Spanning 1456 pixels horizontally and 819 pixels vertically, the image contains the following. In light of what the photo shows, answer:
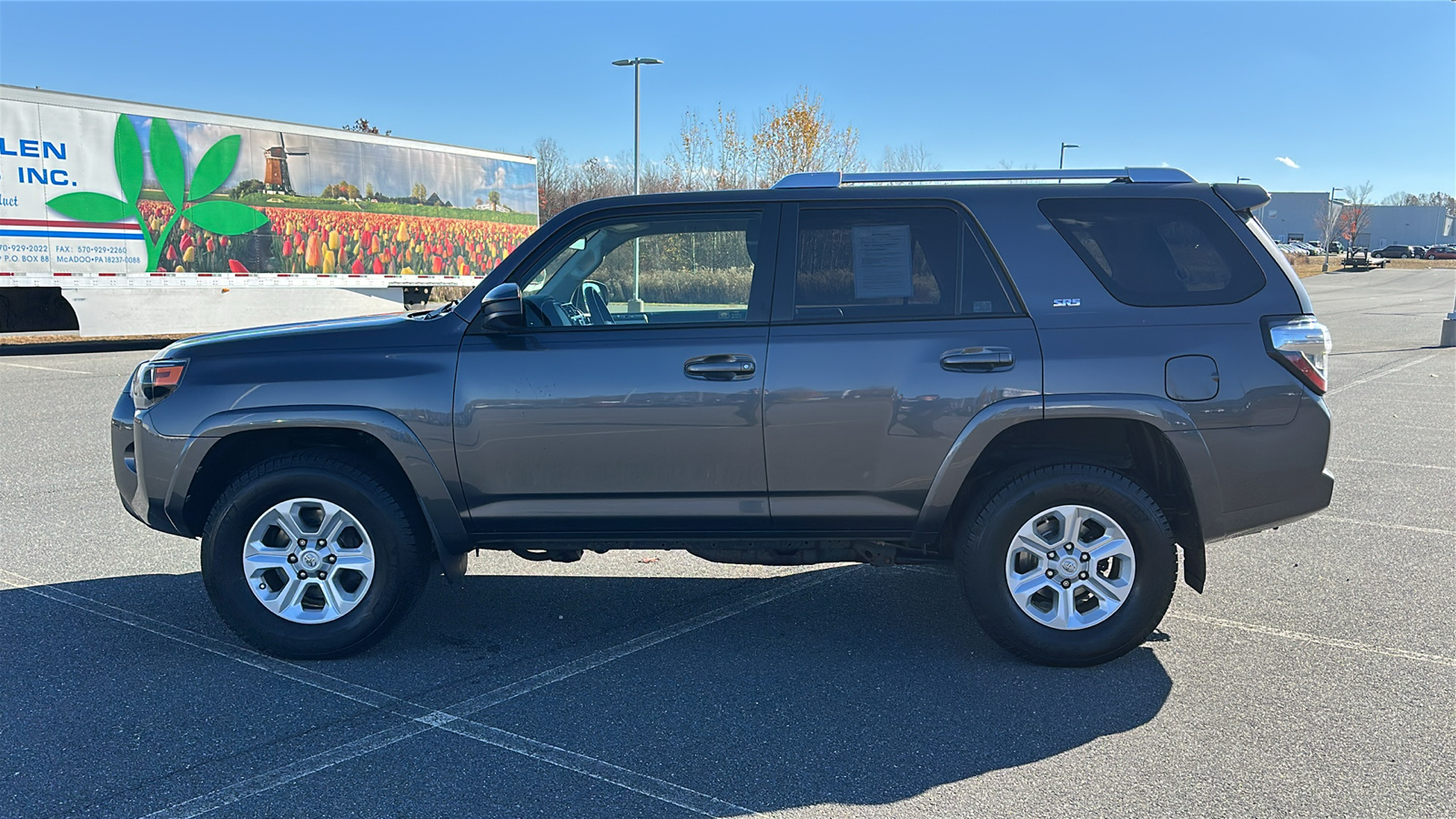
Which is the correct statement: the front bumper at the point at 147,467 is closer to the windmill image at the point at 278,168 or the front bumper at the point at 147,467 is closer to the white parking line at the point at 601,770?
the white parking line at the point at 601,770

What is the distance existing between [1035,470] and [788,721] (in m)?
1.40

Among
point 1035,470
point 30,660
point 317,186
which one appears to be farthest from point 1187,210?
point 317,186

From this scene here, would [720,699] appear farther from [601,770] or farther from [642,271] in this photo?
[642,271]

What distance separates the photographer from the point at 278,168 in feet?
66.8

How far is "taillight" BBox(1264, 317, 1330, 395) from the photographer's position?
4.27 meters

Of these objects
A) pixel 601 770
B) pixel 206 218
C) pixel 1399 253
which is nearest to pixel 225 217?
pixel 206 218

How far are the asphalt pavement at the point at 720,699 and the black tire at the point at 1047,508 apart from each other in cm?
13

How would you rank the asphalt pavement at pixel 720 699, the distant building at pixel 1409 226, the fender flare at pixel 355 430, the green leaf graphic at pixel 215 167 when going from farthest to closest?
1. the distant building at pixel 1409 226
2. the green leaf graphic at pixel 215 167
3. the fender flare at pixel 355 430
4. the asphalt pavement at pixel 720 699

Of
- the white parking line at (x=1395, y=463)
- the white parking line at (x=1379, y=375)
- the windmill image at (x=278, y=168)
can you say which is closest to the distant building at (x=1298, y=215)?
the white parking line at (x=1379, y=375)

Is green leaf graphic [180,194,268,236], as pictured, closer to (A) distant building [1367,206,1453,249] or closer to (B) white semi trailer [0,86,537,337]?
(B) white semi trailer [0,86,537,337]

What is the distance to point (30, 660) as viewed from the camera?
435cm

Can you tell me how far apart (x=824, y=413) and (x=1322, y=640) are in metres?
2.36

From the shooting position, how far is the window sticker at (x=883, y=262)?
440 centimetres

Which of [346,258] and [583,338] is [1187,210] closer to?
[583,338]
